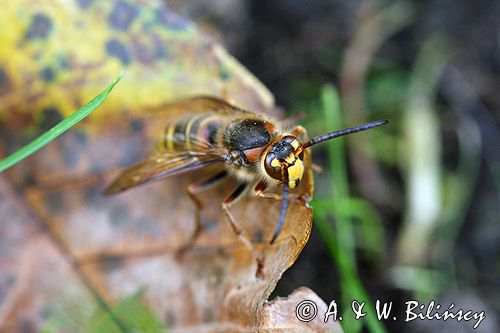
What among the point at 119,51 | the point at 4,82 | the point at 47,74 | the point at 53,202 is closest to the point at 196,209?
the point at 53,202

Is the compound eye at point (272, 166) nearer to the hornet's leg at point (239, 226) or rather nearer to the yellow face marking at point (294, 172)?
the yellow face marking at point (294, 172)

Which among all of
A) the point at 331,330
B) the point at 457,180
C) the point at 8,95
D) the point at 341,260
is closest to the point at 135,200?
the point at 8,95

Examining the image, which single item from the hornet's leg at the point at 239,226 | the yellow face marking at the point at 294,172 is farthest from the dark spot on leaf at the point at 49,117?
the yellow face marking at the point at 294,172

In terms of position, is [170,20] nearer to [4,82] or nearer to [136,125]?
[136,125]

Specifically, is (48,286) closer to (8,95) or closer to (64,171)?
(64,171)

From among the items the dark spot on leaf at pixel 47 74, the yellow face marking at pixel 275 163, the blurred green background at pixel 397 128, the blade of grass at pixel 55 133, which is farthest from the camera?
the blurred green background at pixel 397 128
